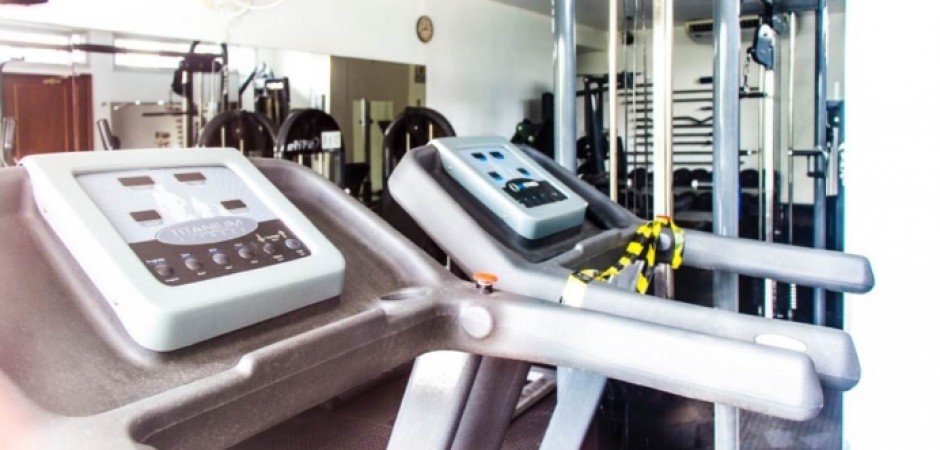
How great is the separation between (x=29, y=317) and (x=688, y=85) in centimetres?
816

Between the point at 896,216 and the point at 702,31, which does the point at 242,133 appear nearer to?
the point at 896,216

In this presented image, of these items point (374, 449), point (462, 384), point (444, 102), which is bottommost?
point (374, 449)

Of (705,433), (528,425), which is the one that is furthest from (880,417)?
(528,425)

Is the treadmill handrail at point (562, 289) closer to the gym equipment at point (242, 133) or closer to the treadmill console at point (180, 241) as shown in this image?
the treadmill console at point (180, 241)

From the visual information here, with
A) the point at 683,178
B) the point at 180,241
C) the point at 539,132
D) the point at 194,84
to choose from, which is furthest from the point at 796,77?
the point at 180,241

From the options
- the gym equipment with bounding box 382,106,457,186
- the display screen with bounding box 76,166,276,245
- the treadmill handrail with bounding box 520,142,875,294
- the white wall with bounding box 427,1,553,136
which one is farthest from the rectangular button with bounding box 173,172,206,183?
the white wall with bounding box 427,1,553,136

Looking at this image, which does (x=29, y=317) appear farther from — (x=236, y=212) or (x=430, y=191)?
(x=430, y=191)

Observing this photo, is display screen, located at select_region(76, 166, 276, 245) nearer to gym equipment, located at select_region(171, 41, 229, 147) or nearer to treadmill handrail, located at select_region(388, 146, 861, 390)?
treadmill handrail, located at select_region(388, 146, 861, 390)

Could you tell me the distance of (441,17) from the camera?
19.1ft

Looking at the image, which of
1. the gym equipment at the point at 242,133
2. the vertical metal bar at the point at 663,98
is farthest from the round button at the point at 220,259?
the gym equipment at the point at 242,133

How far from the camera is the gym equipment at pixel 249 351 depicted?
666mm

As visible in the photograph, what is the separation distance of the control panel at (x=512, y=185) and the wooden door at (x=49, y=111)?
7.85 ft

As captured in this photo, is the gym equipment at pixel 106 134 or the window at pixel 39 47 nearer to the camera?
the window at pixel 39 47

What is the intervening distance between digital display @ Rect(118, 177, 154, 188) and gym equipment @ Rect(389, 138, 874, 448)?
0.41m
